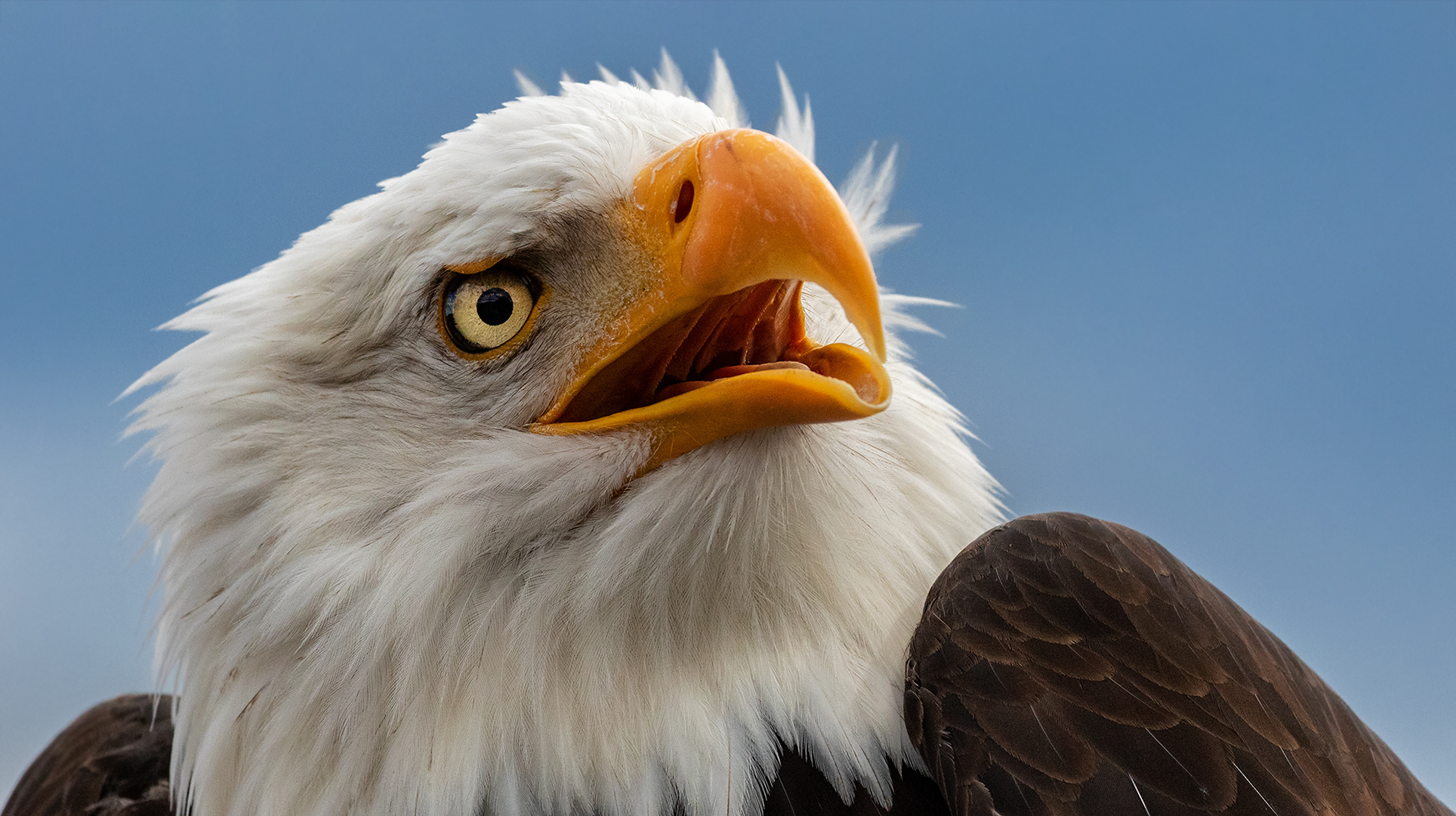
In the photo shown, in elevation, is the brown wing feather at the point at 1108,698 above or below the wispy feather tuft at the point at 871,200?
below

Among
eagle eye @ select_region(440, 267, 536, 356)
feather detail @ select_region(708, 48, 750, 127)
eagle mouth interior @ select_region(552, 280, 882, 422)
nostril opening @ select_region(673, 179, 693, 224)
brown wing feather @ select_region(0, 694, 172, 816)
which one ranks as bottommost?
brown wing feather @ select_region(0, 694, 172, 816)

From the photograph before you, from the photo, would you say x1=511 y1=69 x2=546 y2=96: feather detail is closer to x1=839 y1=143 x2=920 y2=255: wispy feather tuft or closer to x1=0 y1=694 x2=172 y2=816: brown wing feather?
x1=839 y1=143 x2=920 y2=255: wispy feather tuft

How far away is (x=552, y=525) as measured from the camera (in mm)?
1495

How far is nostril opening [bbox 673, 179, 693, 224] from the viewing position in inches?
57.2

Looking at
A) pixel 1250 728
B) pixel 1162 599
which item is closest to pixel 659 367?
pixel 1162 599

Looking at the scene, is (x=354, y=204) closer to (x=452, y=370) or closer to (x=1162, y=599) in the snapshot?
(x=452, y=370)

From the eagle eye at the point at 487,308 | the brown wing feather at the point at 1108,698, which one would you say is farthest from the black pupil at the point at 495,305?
the brown wing feather at the point at 1108,698

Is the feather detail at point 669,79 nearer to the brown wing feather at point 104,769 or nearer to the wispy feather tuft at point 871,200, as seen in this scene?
the wispy feather tuft at point 871,200

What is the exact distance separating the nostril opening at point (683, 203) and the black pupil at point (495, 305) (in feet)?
0.90

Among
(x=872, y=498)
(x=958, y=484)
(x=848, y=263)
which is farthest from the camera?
(x=958, y=484)

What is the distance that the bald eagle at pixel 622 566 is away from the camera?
1.40 metres

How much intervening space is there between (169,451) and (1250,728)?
65.2 inches

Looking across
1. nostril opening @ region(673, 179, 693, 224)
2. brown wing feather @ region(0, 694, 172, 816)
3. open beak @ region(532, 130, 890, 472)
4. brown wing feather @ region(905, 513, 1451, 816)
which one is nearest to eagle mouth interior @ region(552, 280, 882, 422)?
open beak @ region(532, 130, 890, 472)

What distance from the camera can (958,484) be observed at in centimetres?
176
